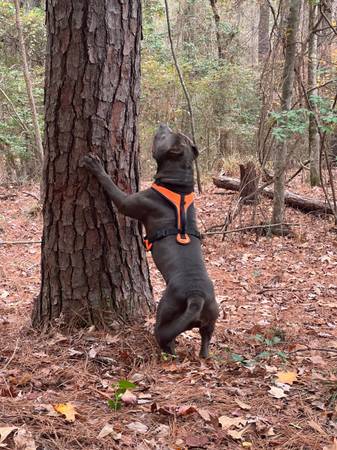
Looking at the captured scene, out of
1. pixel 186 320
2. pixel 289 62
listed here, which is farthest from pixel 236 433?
pixel 289 62

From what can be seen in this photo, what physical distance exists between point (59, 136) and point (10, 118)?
1014 centimetres

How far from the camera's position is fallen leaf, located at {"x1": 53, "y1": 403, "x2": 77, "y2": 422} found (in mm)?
2728

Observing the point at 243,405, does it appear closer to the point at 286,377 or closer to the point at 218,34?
the point at 286,377

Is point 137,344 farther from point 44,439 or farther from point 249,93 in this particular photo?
point 249,93

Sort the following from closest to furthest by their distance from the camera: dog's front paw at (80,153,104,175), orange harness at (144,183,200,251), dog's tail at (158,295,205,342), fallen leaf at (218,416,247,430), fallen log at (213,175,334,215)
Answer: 1. fallen leaf at (218,416,247,430)
2. dog's tail at (158,295,205,342)
3. dog's front paw at (80,153,104,175)
4. orange harness at (144,183,200,251)
5. fallen log at (213,175,334,215)

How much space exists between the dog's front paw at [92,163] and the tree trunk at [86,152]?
0.05 m

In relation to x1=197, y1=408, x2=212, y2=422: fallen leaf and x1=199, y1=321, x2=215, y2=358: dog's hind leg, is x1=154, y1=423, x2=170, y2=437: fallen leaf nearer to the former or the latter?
x1=197, y1=408, x2=212, y2=422: fallen leaf

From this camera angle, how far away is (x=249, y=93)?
15695 millimetres

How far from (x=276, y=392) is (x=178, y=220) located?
1.49m

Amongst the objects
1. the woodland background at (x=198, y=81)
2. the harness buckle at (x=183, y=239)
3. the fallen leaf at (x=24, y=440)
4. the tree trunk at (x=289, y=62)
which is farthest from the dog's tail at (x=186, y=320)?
the woodland background at (x=198, y=81)

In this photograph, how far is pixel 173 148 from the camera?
4277mm

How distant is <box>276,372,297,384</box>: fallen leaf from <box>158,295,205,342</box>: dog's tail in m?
0.71

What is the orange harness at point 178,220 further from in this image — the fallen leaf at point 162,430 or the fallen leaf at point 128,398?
the fallen leaf at point 162,430

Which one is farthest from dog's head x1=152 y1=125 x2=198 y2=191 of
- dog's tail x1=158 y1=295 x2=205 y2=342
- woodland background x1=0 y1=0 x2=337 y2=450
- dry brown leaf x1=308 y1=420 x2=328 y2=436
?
dry brown leaf x1=308 y1=420 x2=328 y2=436
